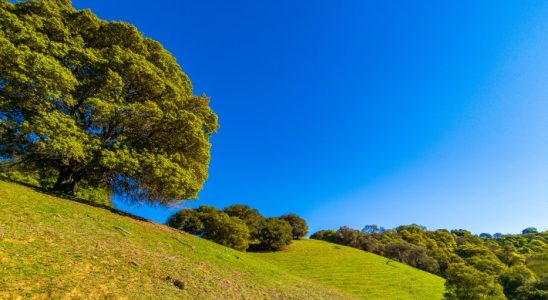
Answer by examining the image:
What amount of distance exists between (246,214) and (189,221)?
753 inches

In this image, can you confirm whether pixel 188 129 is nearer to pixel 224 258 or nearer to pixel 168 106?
pixel 168 106

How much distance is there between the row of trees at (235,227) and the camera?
5022cm

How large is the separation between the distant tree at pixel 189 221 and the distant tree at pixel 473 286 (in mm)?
39584

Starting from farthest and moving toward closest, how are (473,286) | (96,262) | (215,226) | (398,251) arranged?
(398,251)
(215,226)
(473,286)
(96,262)

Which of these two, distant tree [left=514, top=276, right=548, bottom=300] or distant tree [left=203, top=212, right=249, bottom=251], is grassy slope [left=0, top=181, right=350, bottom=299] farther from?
distant tree [left=514, top=276, right=548, bottom=300]

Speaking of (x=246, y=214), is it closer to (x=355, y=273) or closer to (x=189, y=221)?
(x=189, y=221)

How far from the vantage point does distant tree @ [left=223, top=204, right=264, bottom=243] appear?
2662 inches

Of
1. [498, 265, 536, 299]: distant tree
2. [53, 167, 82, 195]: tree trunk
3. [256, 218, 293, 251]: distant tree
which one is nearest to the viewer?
[53, 167, 82, 195]: tree trunk

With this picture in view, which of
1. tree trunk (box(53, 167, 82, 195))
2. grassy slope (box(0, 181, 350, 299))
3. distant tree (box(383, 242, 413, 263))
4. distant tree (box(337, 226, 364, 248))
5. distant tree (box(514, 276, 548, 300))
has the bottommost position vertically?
grassy slope (box(0, 181, 350, 299))

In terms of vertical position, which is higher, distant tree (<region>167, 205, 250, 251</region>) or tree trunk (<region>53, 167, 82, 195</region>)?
distant tree (<region>167, 205, 250, 251</region>)

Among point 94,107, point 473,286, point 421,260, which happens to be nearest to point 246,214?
point 421,260

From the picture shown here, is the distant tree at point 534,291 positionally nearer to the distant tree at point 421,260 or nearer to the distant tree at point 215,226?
the distant tree at point 421,260

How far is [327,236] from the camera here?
305ft

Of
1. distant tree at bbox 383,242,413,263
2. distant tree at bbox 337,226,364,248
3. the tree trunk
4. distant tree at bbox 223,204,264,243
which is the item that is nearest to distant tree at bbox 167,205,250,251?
distant tree at bbox 223,204,264,243
